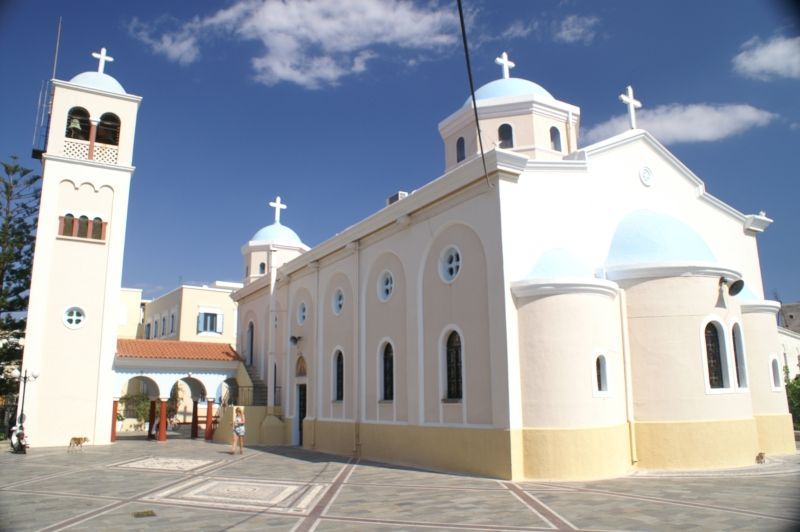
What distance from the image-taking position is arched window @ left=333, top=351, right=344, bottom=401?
19.6 meters

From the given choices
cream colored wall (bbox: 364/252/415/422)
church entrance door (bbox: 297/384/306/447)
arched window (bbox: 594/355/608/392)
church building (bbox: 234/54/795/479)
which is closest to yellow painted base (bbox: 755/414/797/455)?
church building (bbox: 234/54/795/479)

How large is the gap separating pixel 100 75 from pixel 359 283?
14.4 metres

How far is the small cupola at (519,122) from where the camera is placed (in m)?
17.7

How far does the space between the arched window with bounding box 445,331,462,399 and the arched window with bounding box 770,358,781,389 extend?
342 inches

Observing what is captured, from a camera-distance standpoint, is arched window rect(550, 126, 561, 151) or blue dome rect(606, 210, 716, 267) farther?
arched window rect(550, 126, 561, 151)

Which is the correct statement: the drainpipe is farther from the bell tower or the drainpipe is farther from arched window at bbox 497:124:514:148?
the bell tower

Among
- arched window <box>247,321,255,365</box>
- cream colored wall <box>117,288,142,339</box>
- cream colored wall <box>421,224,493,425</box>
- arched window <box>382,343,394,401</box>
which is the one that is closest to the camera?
cream colored wall <box>421,224,493,425</box>

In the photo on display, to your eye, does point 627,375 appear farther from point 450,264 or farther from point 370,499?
point 370,499

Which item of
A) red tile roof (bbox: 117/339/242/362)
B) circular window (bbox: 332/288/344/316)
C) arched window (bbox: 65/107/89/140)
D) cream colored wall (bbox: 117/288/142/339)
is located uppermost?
arched window (bbox: 65/107/89/140)

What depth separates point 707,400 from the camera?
1324cm

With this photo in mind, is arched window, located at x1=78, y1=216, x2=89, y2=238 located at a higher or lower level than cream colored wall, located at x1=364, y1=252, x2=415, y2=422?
higher

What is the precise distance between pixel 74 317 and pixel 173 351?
449 centimetres

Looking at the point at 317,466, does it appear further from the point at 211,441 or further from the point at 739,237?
the point at 739,237

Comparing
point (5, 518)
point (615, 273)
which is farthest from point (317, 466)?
point (615, 273)
